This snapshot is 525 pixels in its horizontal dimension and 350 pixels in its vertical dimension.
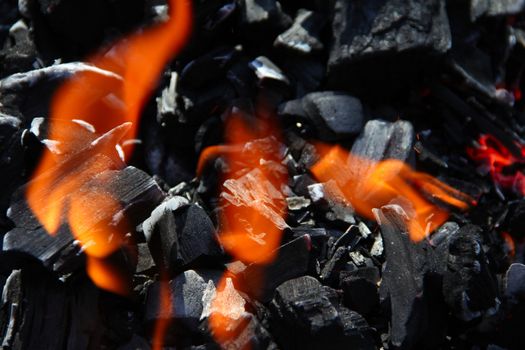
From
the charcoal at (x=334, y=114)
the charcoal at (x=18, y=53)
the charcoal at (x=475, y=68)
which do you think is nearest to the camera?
the charcoal at (x=334, y=114)

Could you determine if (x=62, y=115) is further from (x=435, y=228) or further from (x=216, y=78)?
(x=435, y=228)

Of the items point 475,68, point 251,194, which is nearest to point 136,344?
point 251,194

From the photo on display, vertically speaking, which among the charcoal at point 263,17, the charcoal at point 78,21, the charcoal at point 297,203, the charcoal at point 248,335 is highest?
the charcoal at point 78,21

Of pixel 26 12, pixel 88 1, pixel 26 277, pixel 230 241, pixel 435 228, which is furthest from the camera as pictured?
pixel 26 12

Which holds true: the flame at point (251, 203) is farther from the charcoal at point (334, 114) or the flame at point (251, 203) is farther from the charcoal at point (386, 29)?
the charcoal at point (386, 29)

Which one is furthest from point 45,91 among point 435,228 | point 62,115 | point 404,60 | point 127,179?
point 435,228

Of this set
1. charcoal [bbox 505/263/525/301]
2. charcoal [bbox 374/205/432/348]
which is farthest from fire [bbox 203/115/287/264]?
charcoal [bbox 505/263/525/301]

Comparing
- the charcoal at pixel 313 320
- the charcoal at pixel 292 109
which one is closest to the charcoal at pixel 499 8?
the charcoal at pixel 292 109
